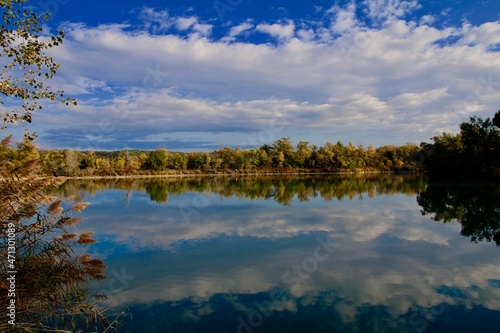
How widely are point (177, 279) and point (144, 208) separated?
14809 millimetres

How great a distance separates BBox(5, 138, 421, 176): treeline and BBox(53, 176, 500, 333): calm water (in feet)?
203

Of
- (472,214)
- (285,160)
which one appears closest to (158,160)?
(285,160)

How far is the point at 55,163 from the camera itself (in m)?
63.7

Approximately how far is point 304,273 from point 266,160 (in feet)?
257

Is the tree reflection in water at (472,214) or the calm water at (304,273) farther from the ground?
the tree reflection in water at (472,214)

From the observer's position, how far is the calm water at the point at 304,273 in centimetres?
621

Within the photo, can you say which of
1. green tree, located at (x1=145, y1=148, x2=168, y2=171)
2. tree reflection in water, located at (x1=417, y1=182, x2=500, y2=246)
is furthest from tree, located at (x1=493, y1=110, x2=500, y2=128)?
green tree, located at (x1=145, y1=148, x2=168, y2=171)

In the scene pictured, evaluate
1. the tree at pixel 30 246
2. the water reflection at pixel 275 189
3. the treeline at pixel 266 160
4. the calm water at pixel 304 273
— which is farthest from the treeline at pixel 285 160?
the tree at pixel 30 246

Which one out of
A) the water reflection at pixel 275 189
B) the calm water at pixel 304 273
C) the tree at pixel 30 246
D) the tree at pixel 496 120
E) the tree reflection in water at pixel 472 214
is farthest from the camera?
the tree at pixel 496 120

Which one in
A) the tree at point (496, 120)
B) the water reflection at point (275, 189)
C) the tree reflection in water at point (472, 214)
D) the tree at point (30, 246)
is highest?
the tree at point (496, 120)

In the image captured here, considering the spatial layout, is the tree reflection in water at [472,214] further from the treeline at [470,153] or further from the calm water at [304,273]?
the treeline at [470,153]

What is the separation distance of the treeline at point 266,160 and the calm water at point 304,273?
203 ft

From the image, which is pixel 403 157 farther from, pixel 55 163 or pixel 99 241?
pixel 99 241

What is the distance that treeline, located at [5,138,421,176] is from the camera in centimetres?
7688
